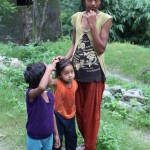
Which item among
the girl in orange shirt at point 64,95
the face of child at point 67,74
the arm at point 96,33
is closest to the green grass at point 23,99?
the girl in orange shirt at point 64,95

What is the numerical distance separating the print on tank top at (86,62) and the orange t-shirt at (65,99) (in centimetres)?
12

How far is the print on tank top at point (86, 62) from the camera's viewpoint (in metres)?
3.52

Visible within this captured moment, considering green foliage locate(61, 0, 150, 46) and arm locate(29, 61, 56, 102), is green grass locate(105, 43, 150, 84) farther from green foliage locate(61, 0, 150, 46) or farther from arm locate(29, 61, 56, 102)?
arm locate(29, 61, 56, 102)

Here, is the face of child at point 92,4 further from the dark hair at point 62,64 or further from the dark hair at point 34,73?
the dark hair at point 34,73

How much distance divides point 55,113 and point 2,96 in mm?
2307

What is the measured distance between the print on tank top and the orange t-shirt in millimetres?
123

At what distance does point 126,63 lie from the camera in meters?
10.2

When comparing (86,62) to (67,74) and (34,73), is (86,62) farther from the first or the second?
(34,73)

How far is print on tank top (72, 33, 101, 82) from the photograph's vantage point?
352cm

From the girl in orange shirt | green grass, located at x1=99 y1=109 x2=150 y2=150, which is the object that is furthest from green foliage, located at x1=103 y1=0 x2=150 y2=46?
the girl in orange shirt

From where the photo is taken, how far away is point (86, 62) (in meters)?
3.54

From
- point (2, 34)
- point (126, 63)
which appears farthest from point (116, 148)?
point (2, 34)

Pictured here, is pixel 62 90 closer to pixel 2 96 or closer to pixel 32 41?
pixel 2 96

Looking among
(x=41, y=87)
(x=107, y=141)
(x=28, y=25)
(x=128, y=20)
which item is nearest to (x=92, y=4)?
(x=41, y=87)
